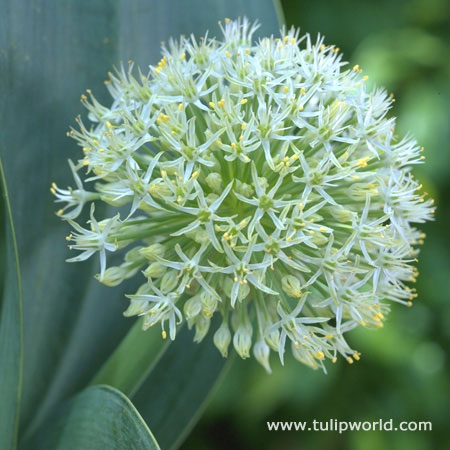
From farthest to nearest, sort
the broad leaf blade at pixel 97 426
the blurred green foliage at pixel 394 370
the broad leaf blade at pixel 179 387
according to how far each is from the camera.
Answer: the blurred green foliage at pixel 394 370 < the broad leaf blade at pixel 179 387 < the broad leaf blade at pixel 97 426

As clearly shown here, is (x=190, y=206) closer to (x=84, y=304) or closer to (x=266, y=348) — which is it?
(x=266, y=348)

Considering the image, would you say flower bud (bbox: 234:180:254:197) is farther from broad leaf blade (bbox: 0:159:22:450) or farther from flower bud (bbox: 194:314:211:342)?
broad leaf blade (bbox: 0:159:22:450)

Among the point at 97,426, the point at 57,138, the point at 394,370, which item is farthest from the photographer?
the point at 394,370

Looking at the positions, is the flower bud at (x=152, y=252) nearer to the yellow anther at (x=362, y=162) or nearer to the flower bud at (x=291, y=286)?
the flower bud at (x=291, y=286)

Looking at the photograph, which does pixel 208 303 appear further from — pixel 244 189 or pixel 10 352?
pixel 10 352

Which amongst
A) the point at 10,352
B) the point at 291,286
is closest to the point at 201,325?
the point at 291,286

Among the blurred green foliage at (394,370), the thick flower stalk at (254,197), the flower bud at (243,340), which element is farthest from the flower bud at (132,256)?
the blurred green foliage at (394,370)
